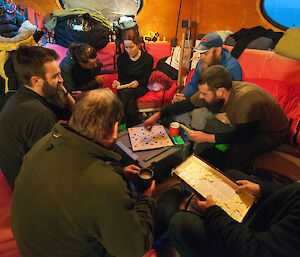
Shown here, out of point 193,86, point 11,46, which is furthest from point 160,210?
point 11,46

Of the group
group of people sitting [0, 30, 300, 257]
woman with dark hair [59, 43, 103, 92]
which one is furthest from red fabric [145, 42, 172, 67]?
group of people sitting [0, 30, 300, 257]

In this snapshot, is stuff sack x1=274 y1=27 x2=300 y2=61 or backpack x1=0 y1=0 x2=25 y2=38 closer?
stuff sack x1=274 y1=27 x2=300 y2=61

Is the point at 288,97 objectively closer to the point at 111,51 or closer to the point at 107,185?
the point at 107,185

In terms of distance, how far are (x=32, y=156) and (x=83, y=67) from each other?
1.89m

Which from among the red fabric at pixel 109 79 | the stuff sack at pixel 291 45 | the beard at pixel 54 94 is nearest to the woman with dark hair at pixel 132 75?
the red fabric at pixel 109 79

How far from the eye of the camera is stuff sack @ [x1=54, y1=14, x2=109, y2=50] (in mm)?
2936

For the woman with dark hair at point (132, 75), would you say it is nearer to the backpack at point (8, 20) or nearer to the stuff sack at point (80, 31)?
the stuff sack at point (80, 31)

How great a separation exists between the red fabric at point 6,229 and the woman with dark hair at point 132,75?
1680 millimetres

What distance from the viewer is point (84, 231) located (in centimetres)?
78

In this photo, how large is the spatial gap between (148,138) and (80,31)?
7.02ft

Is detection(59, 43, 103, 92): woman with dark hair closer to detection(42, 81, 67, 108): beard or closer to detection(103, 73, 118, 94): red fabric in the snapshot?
detection(103, 73, 118, 94): red fabric

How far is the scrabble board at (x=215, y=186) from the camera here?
1208 mm

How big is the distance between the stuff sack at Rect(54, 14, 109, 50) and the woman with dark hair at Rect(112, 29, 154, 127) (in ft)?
1.47

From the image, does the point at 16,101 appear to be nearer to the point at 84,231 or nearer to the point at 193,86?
the point at 84,231
